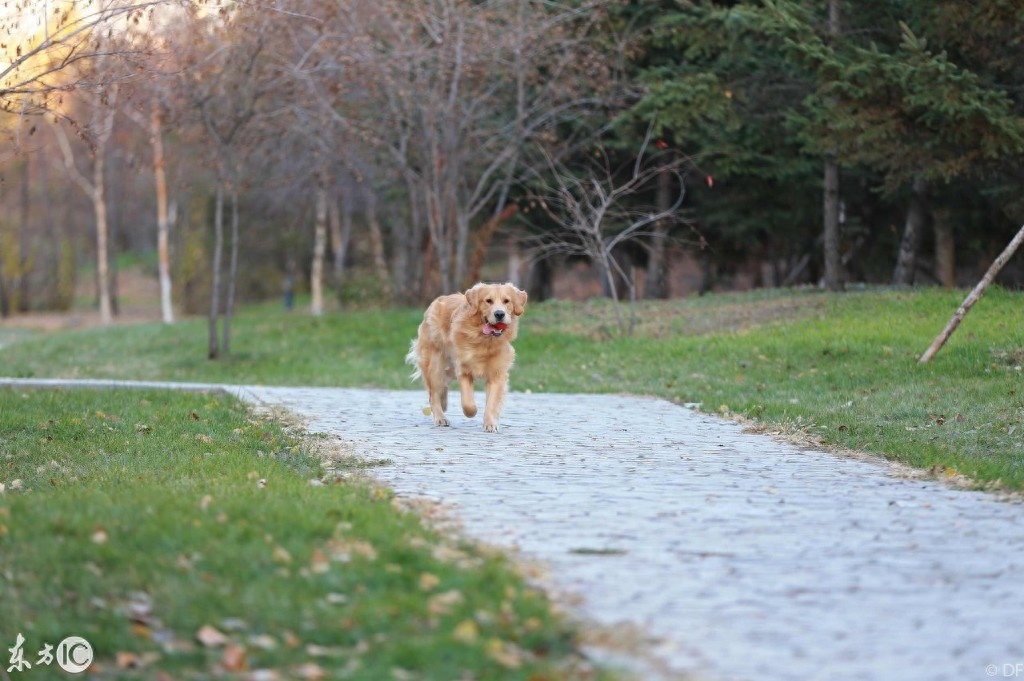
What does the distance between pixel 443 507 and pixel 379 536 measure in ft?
4.51

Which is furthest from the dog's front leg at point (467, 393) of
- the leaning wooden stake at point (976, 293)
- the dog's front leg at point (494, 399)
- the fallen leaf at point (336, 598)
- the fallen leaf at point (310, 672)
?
the fallen leaf at point (310, 672)

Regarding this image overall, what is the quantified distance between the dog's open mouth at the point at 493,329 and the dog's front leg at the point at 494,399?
1.67 feet

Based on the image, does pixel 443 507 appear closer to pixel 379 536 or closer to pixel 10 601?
pixel 379 536

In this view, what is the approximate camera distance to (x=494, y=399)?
1265 centimetres

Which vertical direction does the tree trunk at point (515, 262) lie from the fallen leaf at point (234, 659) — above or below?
above

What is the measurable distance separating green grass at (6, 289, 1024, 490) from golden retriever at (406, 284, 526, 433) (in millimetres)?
2809

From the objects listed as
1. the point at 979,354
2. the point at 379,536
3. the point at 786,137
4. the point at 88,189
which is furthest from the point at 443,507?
the point at 88,189

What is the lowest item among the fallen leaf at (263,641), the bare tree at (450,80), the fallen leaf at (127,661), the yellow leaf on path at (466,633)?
the fallen leaf at (127,661)

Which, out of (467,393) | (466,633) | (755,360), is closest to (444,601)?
(466,633)

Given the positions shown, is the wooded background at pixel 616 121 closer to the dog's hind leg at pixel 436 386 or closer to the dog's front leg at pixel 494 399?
the dog's hind leg at pixel 436 386

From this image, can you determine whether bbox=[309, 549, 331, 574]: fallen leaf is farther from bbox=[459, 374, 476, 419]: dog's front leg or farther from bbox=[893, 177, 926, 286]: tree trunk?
bbox=[893, 177, 926, 286]: tree trunk

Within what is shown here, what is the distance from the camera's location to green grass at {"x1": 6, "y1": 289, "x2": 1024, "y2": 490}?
12.8 m

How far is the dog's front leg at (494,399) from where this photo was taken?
12578 millimetres

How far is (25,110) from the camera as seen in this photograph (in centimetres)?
1176
